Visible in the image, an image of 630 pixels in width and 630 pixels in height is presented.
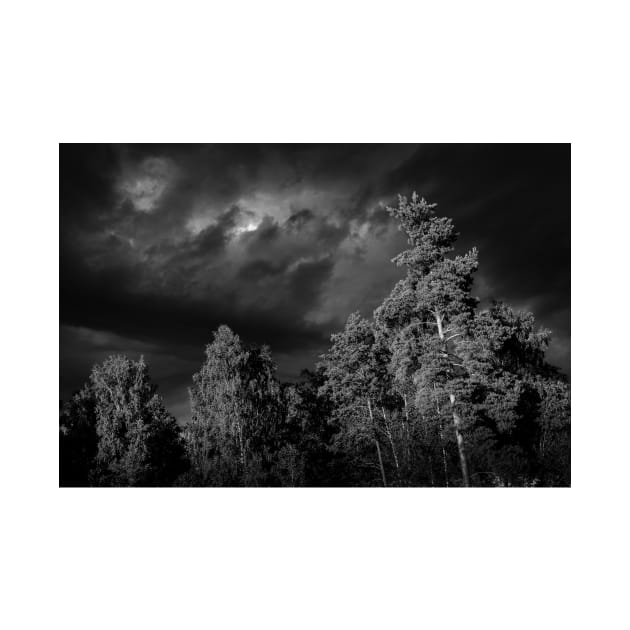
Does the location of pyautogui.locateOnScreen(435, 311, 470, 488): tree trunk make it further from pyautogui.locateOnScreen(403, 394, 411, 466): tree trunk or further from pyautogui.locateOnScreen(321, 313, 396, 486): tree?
pyautogui.locateOnScreen(321, 313, 396, 486): tree

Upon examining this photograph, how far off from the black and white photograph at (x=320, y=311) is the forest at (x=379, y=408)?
0.19 ft

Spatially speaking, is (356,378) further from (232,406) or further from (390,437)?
(232,406)

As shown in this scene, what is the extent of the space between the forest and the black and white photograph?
6 centimetres

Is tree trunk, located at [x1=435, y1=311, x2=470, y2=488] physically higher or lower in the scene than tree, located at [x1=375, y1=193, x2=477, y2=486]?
lower

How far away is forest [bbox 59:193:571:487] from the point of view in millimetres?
11727

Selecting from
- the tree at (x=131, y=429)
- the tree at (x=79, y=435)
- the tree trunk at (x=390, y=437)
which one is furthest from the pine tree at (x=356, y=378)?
the tree at (x=79, y=435)

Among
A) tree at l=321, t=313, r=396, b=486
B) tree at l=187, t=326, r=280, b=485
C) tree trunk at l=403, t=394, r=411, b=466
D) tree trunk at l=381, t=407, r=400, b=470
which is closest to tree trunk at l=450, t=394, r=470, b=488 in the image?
tree trunk at l=403, t=394, r=411, b=466

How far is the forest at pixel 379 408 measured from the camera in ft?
38.5

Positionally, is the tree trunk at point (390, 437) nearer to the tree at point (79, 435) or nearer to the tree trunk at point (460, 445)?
the tree trunk at point (460, 445)

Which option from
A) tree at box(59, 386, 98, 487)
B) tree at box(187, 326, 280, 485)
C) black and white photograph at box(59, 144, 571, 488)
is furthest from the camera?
tree at box(187, 326, 280, 485)

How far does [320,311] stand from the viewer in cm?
1429

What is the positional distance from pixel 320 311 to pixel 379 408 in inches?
126
